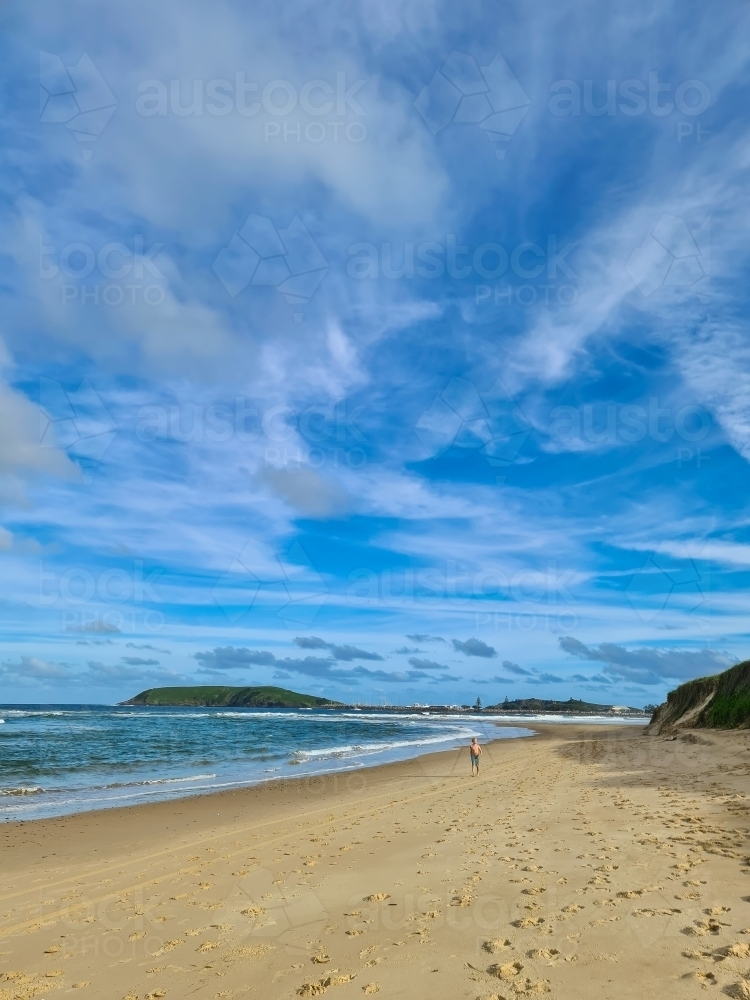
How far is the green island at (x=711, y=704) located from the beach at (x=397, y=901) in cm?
2245

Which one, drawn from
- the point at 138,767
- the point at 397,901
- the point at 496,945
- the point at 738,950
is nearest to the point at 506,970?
the point at 496,945

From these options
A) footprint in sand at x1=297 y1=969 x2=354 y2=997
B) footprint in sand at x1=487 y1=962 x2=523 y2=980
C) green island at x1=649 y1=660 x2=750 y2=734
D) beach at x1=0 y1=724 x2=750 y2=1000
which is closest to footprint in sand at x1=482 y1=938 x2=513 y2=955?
beach at x1=0 y1=724 x2=750 y2=1000

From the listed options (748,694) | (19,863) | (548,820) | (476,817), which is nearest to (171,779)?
(19,863)

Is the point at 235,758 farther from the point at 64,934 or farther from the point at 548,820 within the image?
the point at 64,934

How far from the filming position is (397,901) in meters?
8.16

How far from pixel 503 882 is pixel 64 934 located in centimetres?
563

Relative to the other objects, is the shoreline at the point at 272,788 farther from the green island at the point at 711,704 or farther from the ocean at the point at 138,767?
the green island at the point at 711,704

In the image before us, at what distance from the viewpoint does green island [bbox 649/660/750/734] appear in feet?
118

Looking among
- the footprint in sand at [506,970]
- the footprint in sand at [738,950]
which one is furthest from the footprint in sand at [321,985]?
the footprint in sand at [738,950]

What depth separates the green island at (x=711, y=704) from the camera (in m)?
36.1

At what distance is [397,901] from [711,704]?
40.8m

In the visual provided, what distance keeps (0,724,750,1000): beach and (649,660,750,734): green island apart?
22.5 meters

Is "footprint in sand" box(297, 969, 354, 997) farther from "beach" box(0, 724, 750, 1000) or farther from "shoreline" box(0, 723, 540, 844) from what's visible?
"shoreline" box(0, 723, 540, 844)

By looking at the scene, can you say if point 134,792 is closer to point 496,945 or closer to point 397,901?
point 397,901
